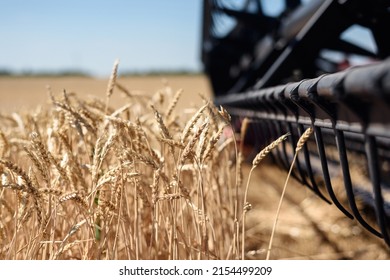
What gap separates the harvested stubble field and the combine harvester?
164 mm

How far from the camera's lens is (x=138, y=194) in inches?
47.6

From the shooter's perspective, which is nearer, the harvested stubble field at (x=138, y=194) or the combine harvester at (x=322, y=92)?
the combine harvester at (x=322, y=92)

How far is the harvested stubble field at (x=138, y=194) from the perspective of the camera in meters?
1.04

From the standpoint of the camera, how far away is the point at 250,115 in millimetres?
1950

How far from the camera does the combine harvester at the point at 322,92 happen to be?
68 centimetres

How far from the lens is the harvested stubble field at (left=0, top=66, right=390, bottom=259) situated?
104 centimetres

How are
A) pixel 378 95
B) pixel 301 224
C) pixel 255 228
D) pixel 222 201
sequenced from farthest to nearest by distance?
pixel 301 224
pixel 255 228
pixel 222 201
pixel 378 95

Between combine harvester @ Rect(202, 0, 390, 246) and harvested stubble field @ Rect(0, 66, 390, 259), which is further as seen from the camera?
harvested stubble field @ Rect(0, 66, 390, 259)

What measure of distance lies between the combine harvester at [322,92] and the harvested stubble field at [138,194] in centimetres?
16

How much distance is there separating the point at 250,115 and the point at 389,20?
588 mm
